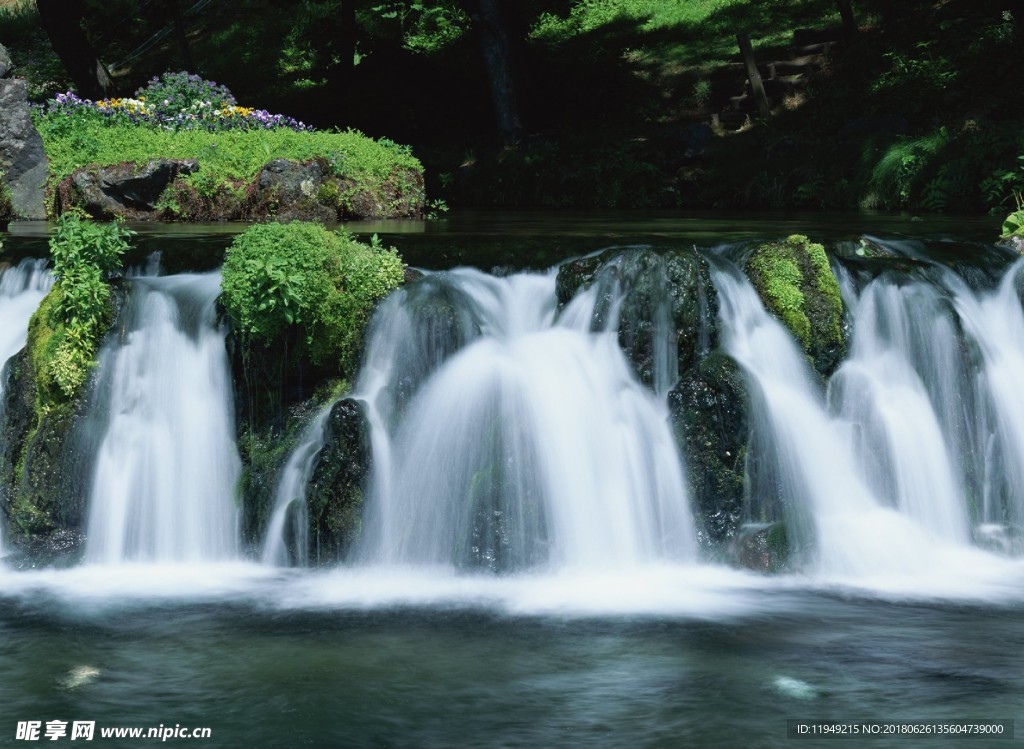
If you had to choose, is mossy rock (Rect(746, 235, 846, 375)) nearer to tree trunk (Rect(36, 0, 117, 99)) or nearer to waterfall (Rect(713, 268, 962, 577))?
waterfall (Rect(713, 268, 962, 577))

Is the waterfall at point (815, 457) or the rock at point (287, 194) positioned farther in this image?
the rock at point (287, 194)

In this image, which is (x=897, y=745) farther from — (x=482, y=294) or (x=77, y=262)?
(x=77, y=262)

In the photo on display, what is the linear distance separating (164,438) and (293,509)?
113cm

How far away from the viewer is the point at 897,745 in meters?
5.66

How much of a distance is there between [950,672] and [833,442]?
2.89 m

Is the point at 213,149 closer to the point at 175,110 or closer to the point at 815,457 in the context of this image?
the point at 175,110

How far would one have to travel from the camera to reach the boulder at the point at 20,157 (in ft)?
50.6

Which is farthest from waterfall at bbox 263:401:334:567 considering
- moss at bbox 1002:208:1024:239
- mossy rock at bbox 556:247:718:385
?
moss at bbox 1002:208:1024:239

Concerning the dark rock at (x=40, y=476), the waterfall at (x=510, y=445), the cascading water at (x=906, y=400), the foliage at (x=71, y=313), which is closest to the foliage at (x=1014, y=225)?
the cascading water at (x=906, y=400)

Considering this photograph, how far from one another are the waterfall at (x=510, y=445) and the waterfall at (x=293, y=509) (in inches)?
16.8

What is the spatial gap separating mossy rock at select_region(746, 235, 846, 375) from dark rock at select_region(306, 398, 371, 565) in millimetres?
3127

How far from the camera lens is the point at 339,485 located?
28.6 feet

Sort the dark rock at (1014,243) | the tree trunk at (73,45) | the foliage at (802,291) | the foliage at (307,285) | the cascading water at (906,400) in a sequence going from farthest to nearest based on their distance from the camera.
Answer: the tree trunk at (73,45), the dark rock at (1014,243), the foliage at (802,291), the cascading water at (906,400), the foliage at (307,285)

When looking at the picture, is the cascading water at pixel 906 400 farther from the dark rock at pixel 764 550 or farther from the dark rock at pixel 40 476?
the dark rock at pixel 40 476
